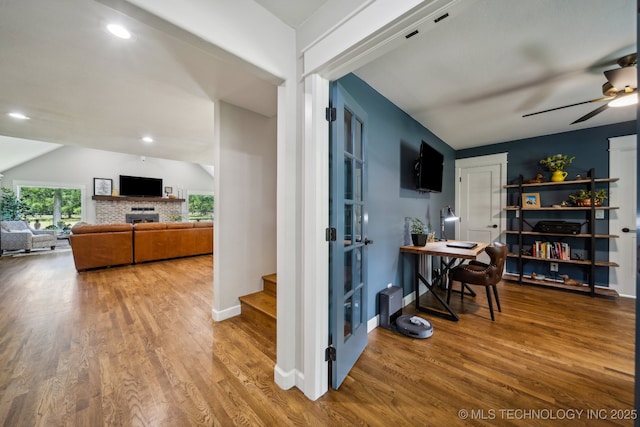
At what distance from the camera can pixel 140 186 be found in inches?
322

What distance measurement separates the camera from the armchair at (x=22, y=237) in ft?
18.4

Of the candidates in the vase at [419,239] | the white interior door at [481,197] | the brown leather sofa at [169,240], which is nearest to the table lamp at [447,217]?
the vase at [419,239]

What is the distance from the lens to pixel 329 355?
154cm

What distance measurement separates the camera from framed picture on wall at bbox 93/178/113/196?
7535mm

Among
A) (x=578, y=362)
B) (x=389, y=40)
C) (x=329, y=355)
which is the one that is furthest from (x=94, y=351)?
(x=578, y=362)

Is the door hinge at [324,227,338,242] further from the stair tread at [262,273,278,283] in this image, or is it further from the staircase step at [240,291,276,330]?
the stair tread at [262,273,278,283]

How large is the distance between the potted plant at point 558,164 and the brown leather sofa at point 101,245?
7.58m

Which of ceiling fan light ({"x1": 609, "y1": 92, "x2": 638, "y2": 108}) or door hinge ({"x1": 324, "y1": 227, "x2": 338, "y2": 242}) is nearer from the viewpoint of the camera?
door hinge ({"x1": 324, "y1": 227, "x2": 338, "y2": 242})

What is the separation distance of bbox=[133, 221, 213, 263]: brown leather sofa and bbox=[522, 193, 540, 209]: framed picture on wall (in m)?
6.46

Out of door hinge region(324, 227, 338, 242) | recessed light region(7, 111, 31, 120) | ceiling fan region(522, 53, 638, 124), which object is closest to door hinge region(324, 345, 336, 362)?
door hinge region(324, 227, 338, 242)

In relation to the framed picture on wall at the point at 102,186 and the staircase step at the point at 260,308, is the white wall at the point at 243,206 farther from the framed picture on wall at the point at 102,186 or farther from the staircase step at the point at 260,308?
the framed picture on wall at the point at 102,186

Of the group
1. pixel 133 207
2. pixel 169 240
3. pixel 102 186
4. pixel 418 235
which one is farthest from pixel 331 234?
pixel 102 186

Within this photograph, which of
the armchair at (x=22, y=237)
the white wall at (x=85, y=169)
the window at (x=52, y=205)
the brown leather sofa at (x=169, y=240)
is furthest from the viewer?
the window at (x=52, y=205)

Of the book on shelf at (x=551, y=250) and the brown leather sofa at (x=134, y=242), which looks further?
the brown leather sofa at (x=134, y=242)
